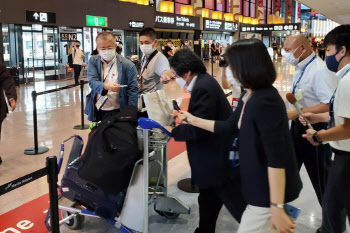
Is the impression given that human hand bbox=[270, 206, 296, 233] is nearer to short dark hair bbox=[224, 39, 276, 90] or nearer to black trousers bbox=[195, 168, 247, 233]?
short dark hair bbox=[224, 39, 276, 90]

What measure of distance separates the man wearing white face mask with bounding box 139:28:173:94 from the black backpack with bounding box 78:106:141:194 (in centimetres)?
148

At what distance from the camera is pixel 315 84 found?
9.25 feet

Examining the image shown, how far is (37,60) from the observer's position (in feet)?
50.9

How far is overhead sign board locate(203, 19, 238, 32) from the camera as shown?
30.4 m

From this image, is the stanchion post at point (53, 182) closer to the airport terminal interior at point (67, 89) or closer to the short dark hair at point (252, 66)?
the airport terminal interior at point (67, 89)

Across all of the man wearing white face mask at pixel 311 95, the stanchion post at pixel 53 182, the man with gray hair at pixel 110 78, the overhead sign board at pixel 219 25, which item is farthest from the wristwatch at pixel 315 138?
the overhead sign board at pixel 219 25

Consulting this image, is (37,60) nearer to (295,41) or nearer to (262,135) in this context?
(295,41)

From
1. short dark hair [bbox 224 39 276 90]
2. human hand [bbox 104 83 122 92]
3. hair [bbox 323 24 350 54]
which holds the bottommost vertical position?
human hand [bbox 104 83 122 92]

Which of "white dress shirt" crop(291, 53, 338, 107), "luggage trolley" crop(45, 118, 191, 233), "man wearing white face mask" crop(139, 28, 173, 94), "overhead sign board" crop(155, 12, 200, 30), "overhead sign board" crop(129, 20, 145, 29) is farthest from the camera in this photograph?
"overhead sign board" crop(155, 12, 200, 30)

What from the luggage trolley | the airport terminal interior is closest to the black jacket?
the airport terminal interior

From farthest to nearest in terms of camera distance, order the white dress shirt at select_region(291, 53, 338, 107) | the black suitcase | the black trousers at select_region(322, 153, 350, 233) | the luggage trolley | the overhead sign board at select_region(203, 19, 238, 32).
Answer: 1. the overhead sign board at select_region(203, 19, 238, 32)
2. the white dress shirt at select_region(291, 53, 338, 107)
3. the black suitcase
4. the luggage trolley
5. the black trousers at select_region(322, 153, 350, 233)

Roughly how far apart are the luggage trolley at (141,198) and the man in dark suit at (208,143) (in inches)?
8.1

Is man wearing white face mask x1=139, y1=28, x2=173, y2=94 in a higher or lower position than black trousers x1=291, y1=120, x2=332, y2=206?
higher

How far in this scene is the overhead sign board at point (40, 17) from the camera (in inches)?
545
